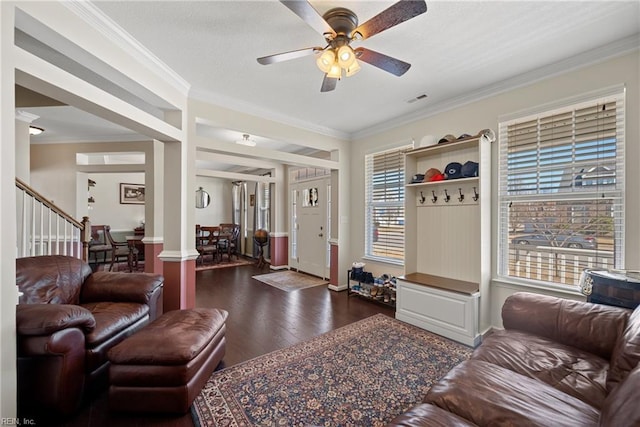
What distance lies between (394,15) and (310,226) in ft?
14.4

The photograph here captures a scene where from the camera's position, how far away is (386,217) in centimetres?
411

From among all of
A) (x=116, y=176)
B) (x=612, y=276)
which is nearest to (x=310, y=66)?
(x=612, y=276)

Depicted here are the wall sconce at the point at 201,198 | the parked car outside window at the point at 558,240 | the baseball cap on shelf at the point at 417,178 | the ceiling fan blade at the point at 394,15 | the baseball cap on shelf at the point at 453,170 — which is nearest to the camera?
the ceiling fan blade at the point at 394,15

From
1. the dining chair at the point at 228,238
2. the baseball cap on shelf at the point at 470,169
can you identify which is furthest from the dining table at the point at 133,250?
the baseball cap on shelf at the point at 470,169

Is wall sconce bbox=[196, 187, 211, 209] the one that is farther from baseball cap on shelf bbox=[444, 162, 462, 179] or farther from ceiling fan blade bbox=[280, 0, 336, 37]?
ceiling fan blade bbox=[280, 0, 336, 37]

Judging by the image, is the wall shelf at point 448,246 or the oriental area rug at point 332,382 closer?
the oriental area rug at point 332,382

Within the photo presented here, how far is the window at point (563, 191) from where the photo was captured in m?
2.21

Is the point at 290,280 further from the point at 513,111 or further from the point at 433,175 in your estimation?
the point at 513,111

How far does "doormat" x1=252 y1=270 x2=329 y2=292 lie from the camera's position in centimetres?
466

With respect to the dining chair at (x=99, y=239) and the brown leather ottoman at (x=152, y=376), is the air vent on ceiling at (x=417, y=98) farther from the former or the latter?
the dining chair at (x=99, y=239)

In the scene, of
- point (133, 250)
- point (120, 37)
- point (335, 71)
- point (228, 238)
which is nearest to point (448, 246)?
point (335, 71)

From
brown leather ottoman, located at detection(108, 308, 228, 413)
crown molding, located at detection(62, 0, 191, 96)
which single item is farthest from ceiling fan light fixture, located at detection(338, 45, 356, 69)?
brown leather ottoman, located at detection(108, 308, 228, 413)

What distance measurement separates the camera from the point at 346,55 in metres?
1.76

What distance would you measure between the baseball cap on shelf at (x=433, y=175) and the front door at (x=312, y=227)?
90.6 inches
